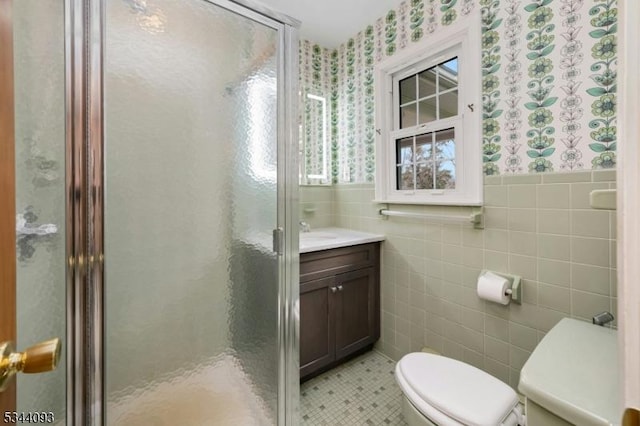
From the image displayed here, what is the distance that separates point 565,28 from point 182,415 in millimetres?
2182

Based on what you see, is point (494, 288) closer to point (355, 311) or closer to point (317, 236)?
point (355, 311)

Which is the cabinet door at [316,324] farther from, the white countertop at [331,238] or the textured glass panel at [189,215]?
the textured glass panel at [189,215]

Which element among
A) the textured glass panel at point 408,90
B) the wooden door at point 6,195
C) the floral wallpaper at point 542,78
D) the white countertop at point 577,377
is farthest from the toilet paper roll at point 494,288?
the wooden door at point 6,195

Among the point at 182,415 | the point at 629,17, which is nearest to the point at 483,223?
the point at 629,17

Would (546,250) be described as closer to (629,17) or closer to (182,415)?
(629,17)

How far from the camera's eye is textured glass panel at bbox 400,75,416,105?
2.05 m

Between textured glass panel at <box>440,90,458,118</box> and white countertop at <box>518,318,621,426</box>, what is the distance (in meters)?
1.29

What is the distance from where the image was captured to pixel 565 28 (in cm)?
127

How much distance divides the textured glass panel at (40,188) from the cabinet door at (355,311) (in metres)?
1.41

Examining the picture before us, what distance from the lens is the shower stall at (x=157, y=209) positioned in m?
0.74

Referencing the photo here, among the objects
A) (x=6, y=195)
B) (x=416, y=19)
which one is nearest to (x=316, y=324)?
(x=6, y=195)

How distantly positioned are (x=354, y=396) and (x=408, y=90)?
2.09 meters

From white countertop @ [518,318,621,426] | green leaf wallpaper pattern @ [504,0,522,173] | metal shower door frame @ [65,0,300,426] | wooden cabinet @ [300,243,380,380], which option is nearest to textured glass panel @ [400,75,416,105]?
green leaf wallpaper pattern @ [504,0,522,173]

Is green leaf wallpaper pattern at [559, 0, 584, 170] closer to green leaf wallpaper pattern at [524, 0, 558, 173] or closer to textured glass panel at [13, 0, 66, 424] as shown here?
green leaf wallpaper pattern at [524, 0, 558, 173]
